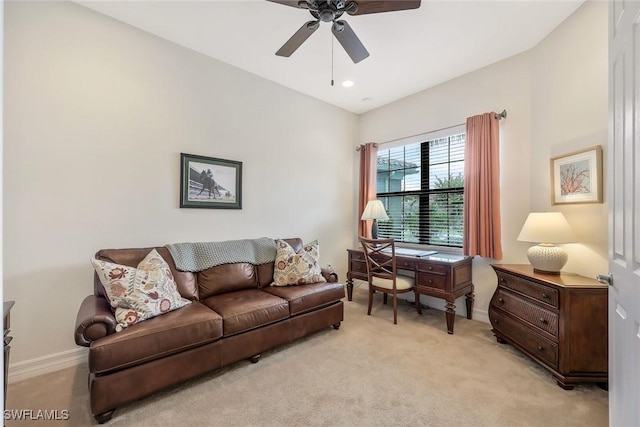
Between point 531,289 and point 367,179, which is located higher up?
point 367,179

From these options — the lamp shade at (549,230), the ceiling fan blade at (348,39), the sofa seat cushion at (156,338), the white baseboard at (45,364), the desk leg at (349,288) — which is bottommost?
the white baseboard at (45,364)

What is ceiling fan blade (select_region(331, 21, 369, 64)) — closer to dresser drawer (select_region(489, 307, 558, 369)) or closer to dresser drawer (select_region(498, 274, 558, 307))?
dresser drawer (select_region(498, 274, 558, 307))

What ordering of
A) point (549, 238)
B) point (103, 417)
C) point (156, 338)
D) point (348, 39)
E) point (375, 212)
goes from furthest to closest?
point (375, 212)
point (549, 238)
point (348, 39)
point (156, 338)
point (103, 417)

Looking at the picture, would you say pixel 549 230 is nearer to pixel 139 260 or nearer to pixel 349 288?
pixel 349 288

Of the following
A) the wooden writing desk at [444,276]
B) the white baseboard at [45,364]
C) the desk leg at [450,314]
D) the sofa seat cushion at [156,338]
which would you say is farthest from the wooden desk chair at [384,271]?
the white baseboard at [45,364]

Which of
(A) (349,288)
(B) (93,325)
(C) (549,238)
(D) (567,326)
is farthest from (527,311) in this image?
(B) (93,325)

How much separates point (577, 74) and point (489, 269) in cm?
Answer: 198

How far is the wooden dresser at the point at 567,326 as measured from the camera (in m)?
2.08

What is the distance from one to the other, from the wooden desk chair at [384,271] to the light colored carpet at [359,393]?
0.67 m

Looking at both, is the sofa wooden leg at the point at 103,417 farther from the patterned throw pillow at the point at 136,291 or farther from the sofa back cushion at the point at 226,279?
the sofa back cushion at the point at 226,279

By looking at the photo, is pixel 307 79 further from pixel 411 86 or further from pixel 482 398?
pixel 482 398

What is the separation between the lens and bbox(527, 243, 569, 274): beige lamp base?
94.1 inches

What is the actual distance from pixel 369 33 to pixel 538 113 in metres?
1.84

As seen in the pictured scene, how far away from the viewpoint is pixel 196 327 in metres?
2.10
